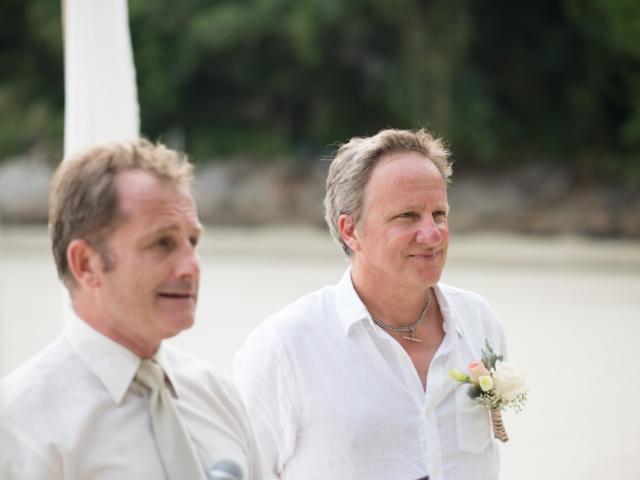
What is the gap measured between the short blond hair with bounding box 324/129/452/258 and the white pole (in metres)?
1.05

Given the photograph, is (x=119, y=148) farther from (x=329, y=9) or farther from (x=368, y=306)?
(x=329, y=9)

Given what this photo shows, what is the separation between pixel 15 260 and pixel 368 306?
17946mm

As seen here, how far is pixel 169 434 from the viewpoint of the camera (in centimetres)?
149

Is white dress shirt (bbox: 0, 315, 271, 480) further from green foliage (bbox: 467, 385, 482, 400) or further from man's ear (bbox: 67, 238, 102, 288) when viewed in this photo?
green foliage (bbox: 467, 385, 482, 400)

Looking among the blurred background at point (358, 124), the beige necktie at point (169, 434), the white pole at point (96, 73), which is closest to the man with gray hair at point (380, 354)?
the beige necktie at point (169, 434)

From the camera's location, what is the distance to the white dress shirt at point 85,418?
1.36m

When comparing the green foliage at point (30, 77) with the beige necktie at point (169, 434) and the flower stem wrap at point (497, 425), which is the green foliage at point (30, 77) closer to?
the flower stem wrap at point (497, 425)

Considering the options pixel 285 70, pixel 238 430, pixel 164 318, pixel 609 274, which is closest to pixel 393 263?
pixel 238 430

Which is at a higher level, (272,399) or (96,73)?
(96,73)

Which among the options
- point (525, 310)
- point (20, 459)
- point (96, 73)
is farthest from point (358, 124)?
point (20, 459)

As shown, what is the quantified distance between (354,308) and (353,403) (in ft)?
0.98

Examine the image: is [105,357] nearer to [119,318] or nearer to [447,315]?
[119,318]

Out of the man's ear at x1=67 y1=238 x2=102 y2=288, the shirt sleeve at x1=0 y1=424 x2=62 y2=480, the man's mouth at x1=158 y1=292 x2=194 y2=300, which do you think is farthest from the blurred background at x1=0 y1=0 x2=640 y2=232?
the shirt sleeve at x1=0 y1=424 x2=62 y2=480

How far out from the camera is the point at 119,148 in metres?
1.53
